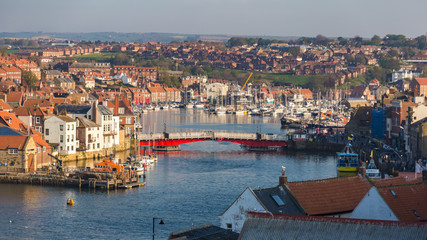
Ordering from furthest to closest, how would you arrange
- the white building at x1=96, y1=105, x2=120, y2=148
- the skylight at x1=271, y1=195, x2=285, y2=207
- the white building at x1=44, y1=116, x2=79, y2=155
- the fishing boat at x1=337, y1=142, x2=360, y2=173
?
the white building at x1=96, y1=105, x2=120, y2=148, the white building at x1=44, y1=116, x2=79, y2=155, the fishing boat at x1=337, y1=142, x2=360, y2=173, the skylight at x1=271, y1=195, x2=285, y2=207

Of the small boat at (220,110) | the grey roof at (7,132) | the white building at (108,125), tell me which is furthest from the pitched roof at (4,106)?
the small boat at (220,110)

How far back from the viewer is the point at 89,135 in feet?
155

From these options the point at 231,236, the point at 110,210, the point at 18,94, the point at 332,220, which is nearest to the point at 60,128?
the point at 18,94

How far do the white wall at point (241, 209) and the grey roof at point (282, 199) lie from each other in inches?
7.6

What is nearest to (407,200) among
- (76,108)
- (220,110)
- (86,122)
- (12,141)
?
(12,141)

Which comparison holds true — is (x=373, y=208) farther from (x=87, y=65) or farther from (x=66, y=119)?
(x=87, y=65)

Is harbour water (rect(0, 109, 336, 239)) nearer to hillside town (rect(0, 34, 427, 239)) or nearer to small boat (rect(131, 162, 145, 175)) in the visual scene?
small boat (rect(131, 162, 145, 175))


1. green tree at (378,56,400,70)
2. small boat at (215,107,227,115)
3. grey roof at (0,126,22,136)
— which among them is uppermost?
grey roof at (0,126,22,136)

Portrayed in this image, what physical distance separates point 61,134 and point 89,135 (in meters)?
2.20

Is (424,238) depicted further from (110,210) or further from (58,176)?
(58,176)

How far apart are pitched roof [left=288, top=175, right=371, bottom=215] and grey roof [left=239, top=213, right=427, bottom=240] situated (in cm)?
440

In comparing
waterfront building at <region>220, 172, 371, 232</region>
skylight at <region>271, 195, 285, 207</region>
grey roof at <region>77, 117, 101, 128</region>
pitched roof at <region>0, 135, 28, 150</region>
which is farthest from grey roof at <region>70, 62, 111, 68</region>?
skylight at <region>271, 195, 285, 207</region>

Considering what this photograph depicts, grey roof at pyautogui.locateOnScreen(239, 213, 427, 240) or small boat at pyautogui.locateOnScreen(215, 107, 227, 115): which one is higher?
grey roof at pyautogui.locateOnScreen(239, 213, 427, 240)

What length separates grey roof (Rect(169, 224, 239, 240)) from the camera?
1748cm
